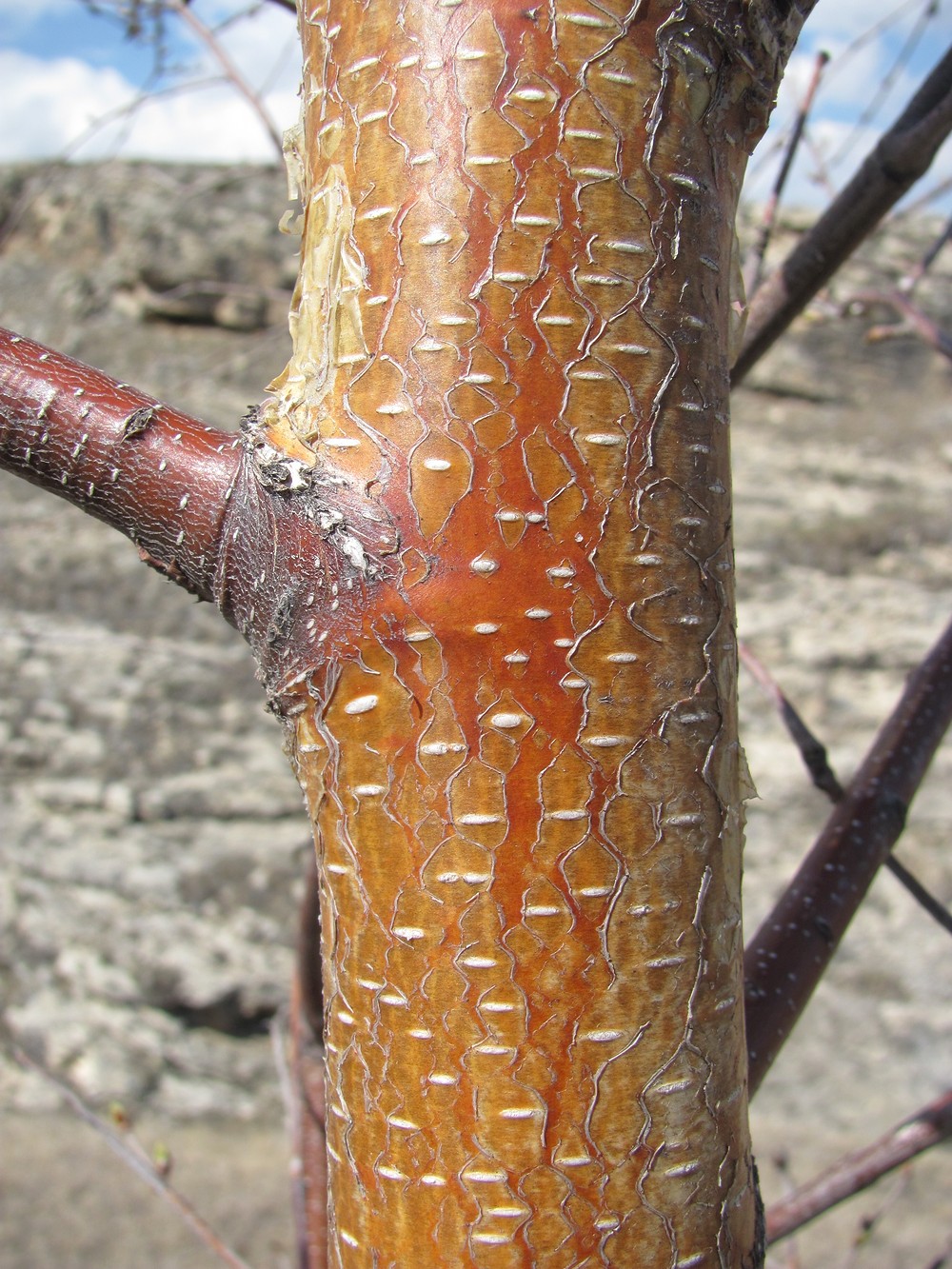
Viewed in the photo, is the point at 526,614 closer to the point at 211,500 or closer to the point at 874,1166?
the point at 211,500

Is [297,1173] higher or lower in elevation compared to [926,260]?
lower

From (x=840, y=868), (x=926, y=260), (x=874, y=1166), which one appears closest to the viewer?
(x=840, y=868)

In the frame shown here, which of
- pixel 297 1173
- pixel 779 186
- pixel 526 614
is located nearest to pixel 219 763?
pixel 297 1173

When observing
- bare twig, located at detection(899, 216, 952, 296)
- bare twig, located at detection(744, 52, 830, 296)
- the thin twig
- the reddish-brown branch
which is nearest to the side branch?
the reddish-brown branch

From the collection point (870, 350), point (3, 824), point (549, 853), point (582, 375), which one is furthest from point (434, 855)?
point (870, 350)

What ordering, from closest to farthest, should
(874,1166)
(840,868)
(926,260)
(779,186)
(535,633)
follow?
(535,633) < (840,868) < (874,1166) < (779,186) < (926,260)

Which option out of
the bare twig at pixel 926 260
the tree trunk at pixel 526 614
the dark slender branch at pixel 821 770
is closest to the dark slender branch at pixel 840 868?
the dark slender branch at pixel 821 770

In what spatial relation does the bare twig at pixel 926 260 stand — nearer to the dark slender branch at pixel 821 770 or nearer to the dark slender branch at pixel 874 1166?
the dark slender branch at pixel 821 770
